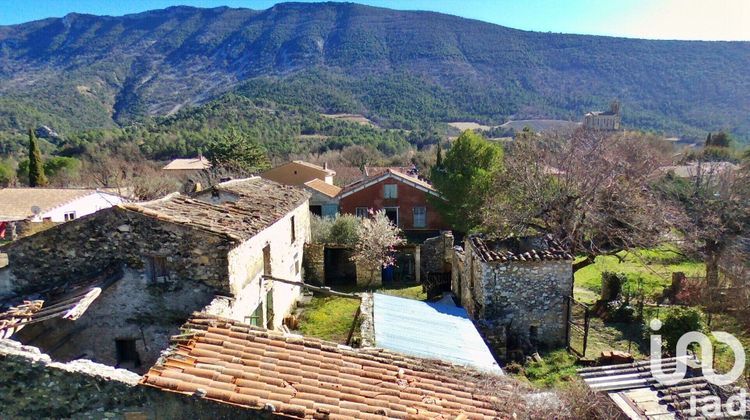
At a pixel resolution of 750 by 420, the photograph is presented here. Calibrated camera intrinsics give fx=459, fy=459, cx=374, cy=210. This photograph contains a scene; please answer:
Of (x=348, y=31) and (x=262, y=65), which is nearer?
(x=262, y=65)

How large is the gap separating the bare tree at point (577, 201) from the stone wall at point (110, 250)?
590 inches

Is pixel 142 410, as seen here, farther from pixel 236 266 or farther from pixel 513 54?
pixel 513 54

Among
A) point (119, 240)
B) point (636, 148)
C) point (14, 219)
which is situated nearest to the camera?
point (119, 240)

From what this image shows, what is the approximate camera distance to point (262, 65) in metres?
154

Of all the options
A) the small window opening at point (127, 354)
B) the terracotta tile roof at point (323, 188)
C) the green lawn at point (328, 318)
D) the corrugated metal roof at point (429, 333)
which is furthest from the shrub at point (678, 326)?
the terracotta tile roof at point (323, 188)

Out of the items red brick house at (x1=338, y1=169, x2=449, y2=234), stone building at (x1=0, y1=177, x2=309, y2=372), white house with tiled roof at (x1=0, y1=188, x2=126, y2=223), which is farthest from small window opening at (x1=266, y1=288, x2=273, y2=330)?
white house with tiled roof at (x1=0, y1=188, x2=126, y2=223)

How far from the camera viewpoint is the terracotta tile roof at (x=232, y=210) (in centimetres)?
951

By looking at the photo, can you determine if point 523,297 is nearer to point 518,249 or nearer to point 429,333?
point 518,249

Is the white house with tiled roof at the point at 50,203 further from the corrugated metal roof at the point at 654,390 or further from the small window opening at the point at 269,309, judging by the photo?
the corrugated metal roof at the point at 654,390

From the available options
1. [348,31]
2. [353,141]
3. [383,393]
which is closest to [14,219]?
[383,393]

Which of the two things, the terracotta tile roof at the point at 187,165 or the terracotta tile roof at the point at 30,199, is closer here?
the terracotta tile roof at the point at 30,199

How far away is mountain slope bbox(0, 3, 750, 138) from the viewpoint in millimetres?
94312

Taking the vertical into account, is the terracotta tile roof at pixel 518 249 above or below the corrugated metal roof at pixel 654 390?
below

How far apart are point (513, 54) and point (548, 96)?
26760 millimetres
